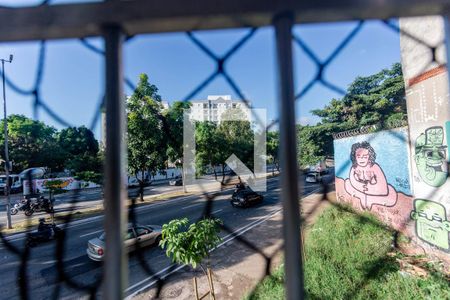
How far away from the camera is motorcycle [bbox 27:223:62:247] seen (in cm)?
233

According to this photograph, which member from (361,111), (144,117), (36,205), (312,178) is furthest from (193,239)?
(36,205)

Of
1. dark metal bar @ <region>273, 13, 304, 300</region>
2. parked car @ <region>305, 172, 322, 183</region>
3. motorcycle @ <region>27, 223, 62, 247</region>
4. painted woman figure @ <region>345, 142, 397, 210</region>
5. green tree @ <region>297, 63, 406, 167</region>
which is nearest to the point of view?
dark metal bar @ <region>273, 13, 304, 300</region>

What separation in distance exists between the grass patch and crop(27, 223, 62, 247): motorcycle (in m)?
2.04

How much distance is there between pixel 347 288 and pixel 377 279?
8.9 inches

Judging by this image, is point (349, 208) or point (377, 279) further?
point (349, 208)

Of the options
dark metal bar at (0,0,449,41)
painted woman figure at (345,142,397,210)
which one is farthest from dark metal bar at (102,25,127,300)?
painted woman figure at (345,142,397,210)

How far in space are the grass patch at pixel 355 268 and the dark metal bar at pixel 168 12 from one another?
1.02 meters

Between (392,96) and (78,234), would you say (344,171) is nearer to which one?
(392,96)

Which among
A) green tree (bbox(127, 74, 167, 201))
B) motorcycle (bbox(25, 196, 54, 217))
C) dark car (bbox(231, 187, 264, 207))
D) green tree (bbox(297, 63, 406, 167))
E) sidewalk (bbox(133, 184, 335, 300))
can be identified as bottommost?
sidewalk (bbox(133, 184, 335, 300))

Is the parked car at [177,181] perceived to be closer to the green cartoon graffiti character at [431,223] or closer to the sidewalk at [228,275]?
the sidewalk at [228,275]

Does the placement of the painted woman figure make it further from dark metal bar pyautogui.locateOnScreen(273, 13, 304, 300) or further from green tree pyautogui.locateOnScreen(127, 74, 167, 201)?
dark metal bar pyautogui.locateOnScreen(273, 13, 304, 300)

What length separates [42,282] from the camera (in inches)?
70.8

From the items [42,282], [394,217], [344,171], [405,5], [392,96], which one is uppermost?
[392,96]

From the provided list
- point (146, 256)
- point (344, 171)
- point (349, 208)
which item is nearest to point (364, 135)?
point (344, 171)
